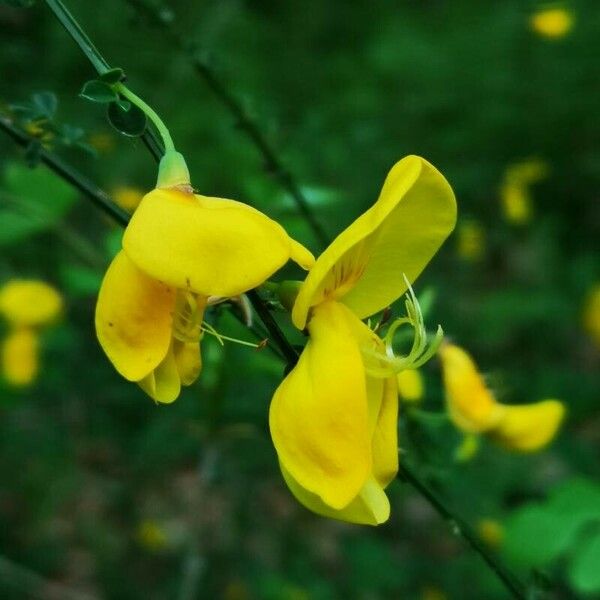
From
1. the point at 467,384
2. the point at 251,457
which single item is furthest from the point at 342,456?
the point at 251,457

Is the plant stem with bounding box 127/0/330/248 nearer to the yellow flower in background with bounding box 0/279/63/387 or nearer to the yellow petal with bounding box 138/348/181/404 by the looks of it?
the yellow petal with bounding box 138/348/181/404

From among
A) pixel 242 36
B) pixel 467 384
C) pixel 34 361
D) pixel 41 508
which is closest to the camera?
pixel 467 384

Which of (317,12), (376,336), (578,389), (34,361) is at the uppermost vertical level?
(376,336)

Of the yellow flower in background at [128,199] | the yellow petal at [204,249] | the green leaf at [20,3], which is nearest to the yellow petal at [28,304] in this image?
the yellow flower in background at [128,199]

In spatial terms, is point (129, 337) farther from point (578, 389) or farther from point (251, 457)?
point (578, 389)

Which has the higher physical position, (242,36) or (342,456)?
(342,456)

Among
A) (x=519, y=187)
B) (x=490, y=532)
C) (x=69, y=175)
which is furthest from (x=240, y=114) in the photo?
(x=519, y=187)

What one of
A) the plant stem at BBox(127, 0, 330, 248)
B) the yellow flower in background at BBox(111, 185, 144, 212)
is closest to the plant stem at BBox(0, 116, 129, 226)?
the plant stem at BBox(127, 0, 330, 248)
